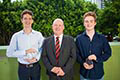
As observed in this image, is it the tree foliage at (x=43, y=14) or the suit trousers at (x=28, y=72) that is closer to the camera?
the suit trousers at (x=28, y=72)

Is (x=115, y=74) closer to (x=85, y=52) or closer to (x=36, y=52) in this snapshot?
(x=85, y=52)

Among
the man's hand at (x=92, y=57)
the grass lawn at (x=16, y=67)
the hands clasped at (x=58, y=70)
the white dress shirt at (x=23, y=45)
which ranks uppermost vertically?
the white dress shirt at (x=23, y=45)

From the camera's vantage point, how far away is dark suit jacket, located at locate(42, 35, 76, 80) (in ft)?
7.00

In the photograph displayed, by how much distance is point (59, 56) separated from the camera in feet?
7.05

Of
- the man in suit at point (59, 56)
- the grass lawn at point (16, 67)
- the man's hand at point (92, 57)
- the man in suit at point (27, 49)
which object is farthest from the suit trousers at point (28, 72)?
the man's hand at point (92, 57)

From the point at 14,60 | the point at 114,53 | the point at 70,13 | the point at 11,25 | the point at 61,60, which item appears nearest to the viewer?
the point at 61,60

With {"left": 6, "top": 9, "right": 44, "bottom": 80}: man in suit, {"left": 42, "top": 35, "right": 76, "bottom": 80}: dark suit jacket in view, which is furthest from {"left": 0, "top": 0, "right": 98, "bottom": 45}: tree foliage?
{"left": 42, "top": 35, "right": 76, "bottom": 80}: dark suit jacket

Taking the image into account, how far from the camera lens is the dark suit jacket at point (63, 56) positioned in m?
2.13

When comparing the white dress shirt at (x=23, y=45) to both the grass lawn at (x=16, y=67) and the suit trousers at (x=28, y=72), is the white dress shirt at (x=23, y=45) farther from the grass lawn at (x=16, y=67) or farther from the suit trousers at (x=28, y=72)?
the grass lawn at (x=16, y=67)

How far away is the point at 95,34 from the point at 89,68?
0.39m

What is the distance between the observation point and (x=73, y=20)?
1000 centimetres

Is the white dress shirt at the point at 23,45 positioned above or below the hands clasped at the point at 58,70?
above

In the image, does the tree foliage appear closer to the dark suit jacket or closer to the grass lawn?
the grass lawn

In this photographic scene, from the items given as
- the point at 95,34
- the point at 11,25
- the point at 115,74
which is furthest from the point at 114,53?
the point at 11,25
